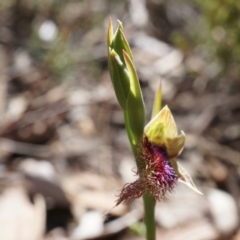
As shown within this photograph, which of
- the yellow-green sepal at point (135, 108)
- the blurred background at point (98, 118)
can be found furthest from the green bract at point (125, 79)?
the blurred background at point (98, 118)

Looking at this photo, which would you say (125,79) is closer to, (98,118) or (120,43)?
(120,43)

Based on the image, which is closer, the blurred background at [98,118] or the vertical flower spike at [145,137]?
the vertical flower spike at [145,137]

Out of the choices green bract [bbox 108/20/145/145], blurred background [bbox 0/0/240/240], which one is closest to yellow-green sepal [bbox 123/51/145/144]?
green bract [bbox 108/20/145/145]

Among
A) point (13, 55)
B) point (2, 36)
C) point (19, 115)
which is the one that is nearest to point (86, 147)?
point (19, 115)

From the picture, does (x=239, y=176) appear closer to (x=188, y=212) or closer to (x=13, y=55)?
(x=188, y=212)

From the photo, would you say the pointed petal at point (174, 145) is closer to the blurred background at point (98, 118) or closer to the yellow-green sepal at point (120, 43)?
the yellow-green sepal at point (120, 43)

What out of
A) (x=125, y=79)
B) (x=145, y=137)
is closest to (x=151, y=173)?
(x=145, y=137)

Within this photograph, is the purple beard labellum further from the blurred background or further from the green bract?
the blurred background
